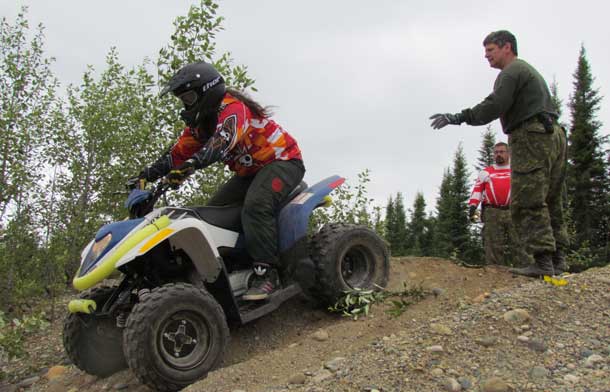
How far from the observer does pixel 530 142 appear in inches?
198

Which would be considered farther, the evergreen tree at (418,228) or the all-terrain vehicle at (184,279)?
the evergreen tree at (418,228)

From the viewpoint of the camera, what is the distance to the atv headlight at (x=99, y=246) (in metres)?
3.91

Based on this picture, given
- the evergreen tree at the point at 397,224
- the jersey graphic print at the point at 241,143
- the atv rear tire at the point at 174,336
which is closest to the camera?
the atv rear tire at the point at 174,336

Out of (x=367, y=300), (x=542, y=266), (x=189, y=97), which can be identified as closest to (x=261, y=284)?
A: (x=367, y=300)

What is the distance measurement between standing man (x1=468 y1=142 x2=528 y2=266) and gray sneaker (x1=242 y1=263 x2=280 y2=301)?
463 cm

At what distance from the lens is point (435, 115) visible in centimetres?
494

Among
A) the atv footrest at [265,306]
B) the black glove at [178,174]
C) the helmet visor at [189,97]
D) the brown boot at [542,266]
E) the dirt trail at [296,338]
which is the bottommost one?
the dirt trail at [296,338]

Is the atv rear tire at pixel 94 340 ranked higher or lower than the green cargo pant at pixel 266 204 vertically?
lower

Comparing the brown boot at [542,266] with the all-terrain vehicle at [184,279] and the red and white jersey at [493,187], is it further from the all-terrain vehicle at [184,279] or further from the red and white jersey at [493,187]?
the red and white jersey at [493,187]

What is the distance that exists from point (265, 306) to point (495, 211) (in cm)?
502

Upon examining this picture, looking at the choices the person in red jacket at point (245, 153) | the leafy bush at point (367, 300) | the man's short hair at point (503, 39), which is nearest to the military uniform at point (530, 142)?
the man's short hair at point (503, 39)

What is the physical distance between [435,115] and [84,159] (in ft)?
18.6

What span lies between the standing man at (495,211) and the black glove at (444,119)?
3542 mm

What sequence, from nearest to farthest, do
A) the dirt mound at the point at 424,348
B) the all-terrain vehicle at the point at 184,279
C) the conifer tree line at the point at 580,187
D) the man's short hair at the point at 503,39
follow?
the dirt mound at the point at 424,348
the all-terrain vehicle at the point at 184,279
the man's short hair at the point at 503,39
the conifer tree line at the point at 580,187
